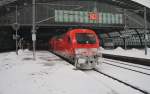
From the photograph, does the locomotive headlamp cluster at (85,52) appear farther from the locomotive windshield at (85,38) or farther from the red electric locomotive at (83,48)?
the locomotive windshield at (85,38)

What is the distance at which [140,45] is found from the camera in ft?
197

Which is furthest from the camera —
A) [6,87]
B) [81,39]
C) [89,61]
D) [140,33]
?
[140,33]

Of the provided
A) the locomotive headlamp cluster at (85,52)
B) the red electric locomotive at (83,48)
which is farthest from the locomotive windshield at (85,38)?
the locomotive headlamp cluster at (85,52)

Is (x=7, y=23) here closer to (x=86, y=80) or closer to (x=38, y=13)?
(x=38, y=13)

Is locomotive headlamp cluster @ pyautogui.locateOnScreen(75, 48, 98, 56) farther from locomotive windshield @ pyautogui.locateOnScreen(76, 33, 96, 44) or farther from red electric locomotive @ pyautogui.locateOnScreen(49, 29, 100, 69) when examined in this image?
locomotive windshield @ pyautogui.locateOnScreen(76, 33, 96, 44)

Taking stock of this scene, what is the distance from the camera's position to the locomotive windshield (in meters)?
18.4

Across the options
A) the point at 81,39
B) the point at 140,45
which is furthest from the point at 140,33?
the point at 81,39

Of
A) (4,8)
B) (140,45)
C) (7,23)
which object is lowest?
(140,45)

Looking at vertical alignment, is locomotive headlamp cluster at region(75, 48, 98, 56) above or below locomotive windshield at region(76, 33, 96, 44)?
below

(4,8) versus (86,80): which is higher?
(4,8)

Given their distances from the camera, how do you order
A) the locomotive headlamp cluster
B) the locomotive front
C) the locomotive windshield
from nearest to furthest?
1. the locomotive front
2. the locomotive headlamp cluster
3. the locomotive windshield

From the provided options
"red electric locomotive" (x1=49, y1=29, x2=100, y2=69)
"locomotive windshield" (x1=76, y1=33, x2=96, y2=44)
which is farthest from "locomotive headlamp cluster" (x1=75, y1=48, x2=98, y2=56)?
"locomotive windshield" (x1=76, y1=33, x2=96, y2=44)

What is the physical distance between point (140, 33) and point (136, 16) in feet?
14.3

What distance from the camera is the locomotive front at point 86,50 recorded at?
16891mm
